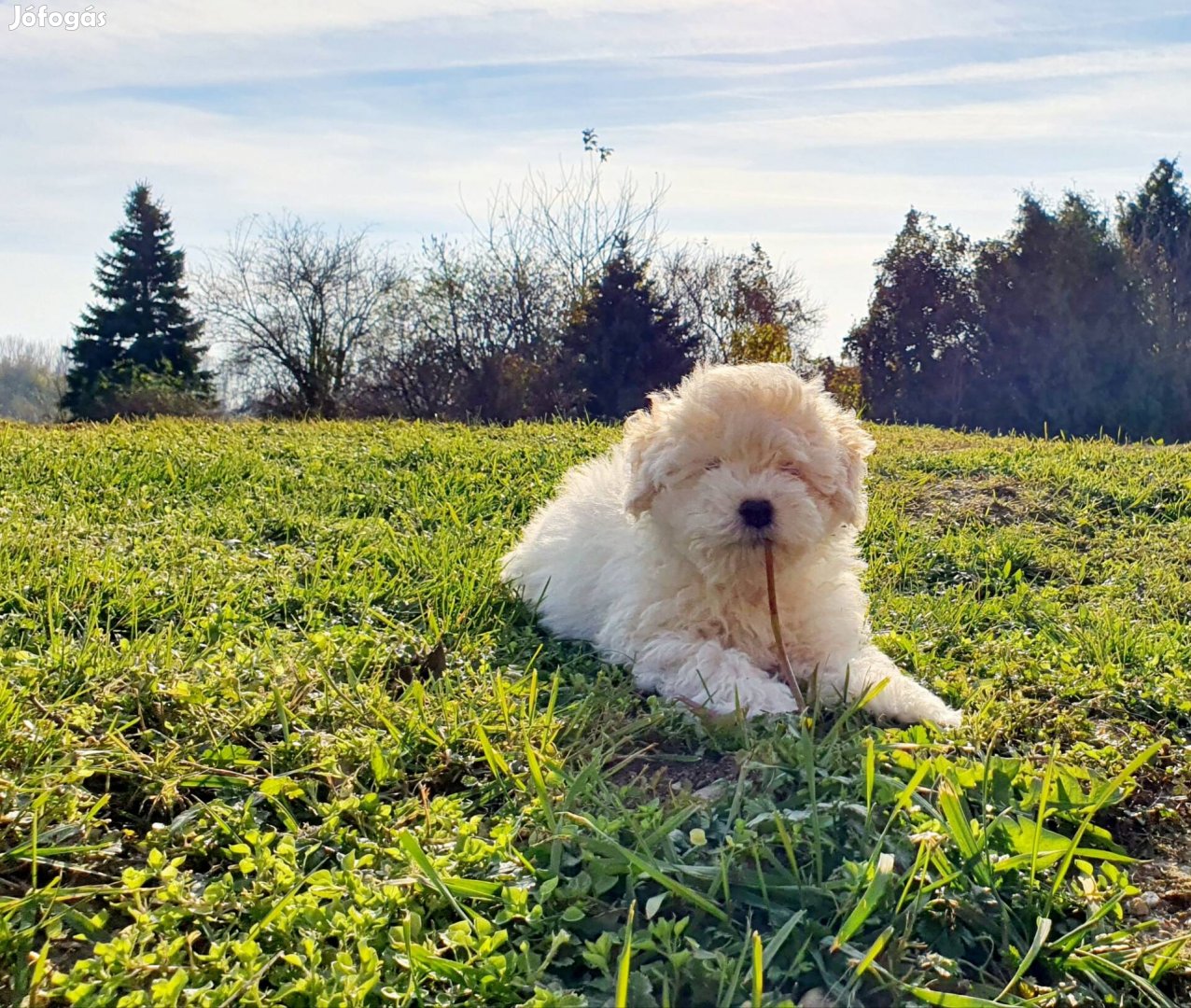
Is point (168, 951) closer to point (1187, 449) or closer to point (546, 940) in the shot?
point (546, 940)

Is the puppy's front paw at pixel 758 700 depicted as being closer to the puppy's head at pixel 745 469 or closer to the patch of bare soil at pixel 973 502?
the puppy's head at pixel 745 469

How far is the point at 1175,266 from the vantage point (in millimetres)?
31844

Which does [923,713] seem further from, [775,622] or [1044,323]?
[1044,323]

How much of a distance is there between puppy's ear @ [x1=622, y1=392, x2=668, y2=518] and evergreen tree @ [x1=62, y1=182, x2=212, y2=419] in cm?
3379

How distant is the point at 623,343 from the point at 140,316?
21.4 meters

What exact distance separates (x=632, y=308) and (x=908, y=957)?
85.9ft

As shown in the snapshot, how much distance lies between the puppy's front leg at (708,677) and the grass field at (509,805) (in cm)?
18

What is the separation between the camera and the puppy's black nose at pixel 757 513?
13.1ft

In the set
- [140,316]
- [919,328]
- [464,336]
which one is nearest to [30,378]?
[140,316]

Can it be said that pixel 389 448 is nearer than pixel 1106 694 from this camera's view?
No

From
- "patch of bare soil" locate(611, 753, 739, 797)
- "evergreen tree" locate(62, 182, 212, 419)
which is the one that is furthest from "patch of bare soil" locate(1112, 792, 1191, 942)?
"evergreen tree" locate(62, 182, 212, 419)

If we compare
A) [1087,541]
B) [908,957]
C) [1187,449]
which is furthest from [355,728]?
[1187,449]

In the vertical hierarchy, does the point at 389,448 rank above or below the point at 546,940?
above

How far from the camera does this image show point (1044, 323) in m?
31.2
